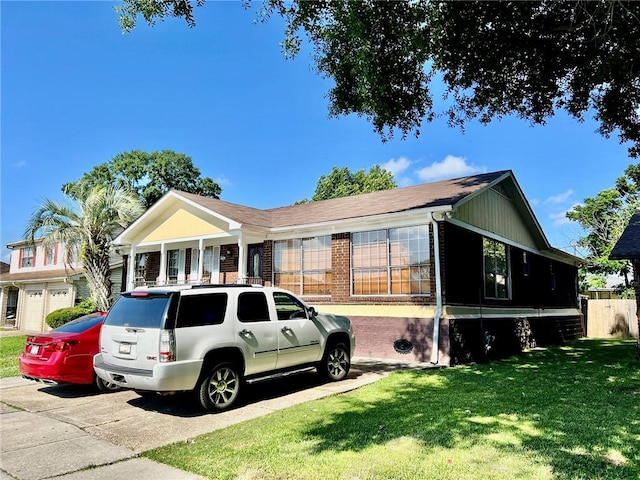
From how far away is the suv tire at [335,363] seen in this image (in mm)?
8953

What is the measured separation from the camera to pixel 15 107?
13727 millimetres

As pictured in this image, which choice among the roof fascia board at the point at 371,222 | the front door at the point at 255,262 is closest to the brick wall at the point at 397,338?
the roof fascia board at the point at 371,222

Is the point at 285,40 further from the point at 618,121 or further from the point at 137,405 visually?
the point at 618,121

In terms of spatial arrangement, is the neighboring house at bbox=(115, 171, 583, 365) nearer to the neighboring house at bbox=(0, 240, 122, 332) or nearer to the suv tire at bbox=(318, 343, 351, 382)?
the suv tire at bbox=(318, 343, 351, 382)

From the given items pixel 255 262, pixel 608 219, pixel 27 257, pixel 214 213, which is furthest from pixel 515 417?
pixel 27 257

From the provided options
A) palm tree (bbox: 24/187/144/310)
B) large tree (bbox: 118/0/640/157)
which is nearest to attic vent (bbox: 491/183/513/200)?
large tree (bbox: 118/0/640/157)

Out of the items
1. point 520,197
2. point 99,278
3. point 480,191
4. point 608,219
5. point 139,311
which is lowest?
point 139,311

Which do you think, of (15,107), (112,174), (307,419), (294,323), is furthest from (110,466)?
(112,174)

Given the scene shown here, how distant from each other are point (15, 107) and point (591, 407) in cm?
1660

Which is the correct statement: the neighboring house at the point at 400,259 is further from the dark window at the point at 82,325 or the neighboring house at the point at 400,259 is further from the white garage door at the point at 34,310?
the white garage door at the point at 34,310

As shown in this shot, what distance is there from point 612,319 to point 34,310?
33773mm

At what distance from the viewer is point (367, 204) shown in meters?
15.7

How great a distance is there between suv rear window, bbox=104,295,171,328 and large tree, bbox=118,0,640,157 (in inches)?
205

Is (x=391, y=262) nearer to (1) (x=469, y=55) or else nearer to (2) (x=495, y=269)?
(2) (x=495, y=269)
